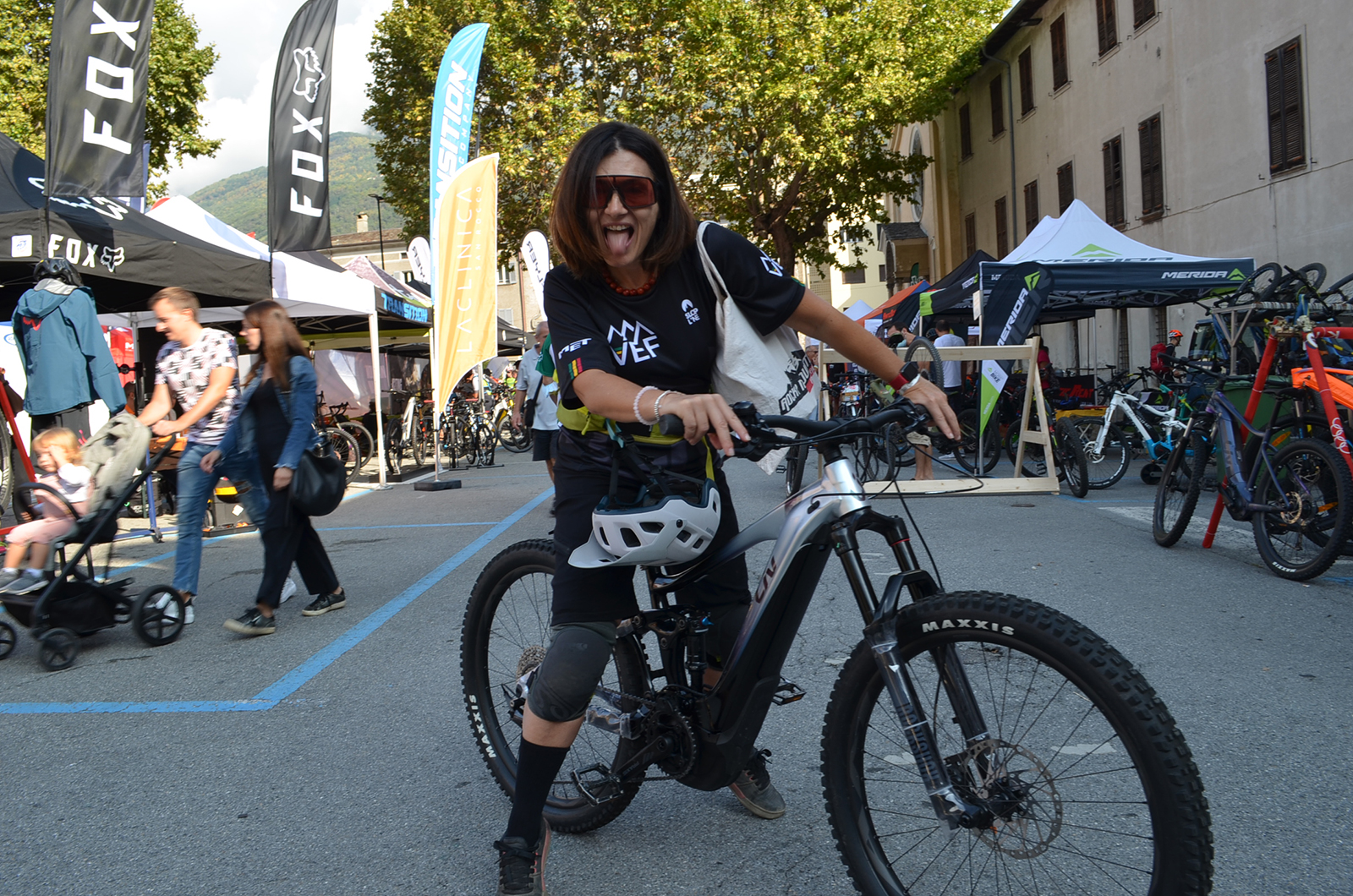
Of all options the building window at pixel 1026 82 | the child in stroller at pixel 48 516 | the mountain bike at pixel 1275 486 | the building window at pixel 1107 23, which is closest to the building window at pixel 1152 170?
the building window at pixel 1107 23

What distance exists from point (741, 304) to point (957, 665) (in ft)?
2.99

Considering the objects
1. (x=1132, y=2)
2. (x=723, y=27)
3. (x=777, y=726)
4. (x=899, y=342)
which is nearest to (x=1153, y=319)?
(x=1132, y=2)

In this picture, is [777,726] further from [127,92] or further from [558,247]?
[127,92]

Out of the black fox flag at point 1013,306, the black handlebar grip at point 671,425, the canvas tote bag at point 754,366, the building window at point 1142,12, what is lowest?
the black handlebar grip at point 671,425

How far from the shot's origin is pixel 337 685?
14.8ft

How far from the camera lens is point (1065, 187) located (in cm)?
2495

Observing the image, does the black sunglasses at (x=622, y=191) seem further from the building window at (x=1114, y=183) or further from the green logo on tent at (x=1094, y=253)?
the building window at (x=1114, y=183)

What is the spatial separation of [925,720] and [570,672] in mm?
830

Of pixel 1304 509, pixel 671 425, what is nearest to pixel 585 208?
pixel 671 425

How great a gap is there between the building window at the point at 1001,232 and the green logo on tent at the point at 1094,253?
16219 mm

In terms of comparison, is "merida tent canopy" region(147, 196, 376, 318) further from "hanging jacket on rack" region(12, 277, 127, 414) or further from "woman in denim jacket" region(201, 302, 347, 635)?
"woman in denim jacket" region(201, 302, 347, 635)

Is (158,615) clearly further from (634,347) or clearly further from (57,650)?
(634,347)

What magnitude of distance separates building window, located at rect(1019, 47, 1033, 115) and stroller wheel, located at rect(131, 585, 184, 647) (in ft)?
83.8

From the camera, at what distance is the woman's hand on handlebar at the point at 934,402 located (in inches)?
82.0
